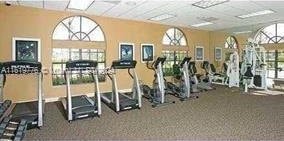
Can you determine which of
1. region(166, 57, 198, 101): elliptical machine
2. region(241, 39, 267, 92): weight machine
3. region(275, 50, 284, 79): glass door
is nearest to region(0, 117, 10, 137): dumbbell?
region(166, 57, 198, 101): elliptical machine

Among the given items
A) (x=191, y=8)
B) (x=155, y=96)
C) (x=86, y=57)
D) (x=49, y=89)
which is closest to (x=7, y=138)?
(x=49, y=89)

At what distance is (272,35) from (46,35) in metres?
11.0

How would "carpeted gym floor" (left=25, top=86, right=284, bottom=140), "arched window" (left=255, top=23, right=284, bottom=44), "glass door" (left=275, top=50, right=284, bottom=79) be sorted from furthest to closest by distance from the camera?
"glass door" (left=275, top=50, right=284, bottom=79) → "arched window" (left=255, top=23, right=284, bottom=44) → "carpeted gym floor" (left=25, top=86, right=284, bottom=140)

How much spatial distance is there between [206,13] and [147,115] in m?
4.18

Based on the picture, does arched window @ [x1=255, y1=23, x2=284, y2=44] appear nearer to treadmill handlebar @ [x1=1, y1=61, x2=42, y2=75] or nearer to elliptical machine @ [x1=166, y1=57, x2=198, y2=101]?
elliptical machine @ [x1=166, y1=57, x2=198, y2=101]

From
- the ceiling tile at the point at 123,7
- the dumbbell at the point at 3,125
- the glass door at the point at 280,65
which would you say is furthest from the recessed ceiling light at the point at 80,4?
the glass door at the point at 280,65

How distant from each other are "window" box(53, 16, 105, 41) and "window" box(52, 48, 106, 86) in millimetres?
403

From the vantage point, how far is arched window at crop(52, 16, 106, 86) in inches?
264

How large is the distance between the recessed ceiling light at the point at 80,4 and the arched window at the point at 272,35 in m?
9.04

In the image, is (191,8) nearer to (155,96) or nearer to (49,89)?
(155,96)

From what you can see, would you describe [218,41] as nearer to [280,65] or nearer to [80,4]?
[280,65]

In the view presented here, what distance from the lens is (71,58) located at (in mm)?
7039

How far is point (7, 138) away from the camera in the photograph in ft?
10.5

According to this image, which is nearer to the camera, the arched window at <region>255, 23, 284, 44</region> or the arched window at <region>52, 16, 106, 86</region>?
the arched window at <region>52, 16, 106, 86</region>
